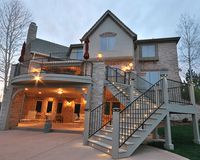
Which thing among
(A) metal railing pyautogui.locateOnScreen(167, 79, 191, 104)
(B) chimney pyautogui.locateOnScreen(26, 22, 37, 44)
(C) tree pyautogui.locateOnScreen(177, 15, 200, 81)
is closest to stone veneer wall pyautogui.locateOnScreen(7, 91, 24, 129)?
(B) chimney pyautogui.locateOnScreen(26, 22, 37, 44)

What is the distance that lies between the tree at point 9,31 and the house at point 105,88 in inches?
69.7

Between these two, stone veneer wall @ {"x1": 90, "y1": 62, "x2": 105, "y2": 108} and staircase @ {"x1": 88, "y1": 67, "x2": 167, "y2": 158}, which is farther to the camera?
stone veneer wall @ {"x1": 90, "y1": 62, "x2": 105, "y2": 108}

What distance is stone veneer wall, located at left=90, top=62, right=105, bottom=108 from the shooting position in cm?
955

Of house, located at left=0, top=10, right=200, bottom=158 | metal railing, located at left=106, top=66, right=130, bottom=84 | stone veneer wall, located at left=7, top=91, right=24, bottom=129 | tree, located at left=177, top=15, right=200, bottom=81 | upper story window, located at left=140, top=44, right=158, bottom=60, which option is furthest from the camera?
tree, located at left=177, top=15, right=200, bottom=81

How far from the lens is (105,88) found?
994 cm

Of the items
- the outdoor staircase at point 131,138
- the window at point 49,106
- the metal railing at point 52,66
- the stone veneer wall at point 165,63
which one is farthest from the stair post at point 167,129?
the window at point 49,106

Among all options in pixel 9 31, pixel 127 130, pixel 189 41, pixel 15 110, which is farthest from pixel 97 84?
pixel 189 41

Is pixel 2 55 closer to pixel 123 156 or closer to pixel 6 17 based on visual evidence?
pixel 6 17

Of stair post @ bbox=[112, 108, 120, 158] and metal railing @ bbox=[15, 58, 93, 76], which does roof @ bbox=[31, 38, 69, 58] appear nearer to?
metal railing @ bbox=[15, 58, 93, 76]

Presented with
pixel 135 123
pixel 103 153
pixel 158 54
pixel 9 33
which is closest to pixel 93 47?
pixel 158 54

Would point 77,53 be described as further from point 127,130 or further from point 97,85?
point 127,130

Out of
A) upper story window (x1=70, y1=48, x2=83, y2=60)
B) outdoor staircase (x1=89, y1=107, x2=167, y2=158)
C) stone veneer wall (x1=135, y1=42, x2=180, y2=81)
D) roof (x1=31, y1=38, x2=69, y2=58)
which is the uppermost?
roof (x1=31, y1=38, x2=69, y2=58)

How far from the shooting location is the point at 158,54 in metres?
15.2

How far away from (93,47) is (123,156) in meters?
12.0
